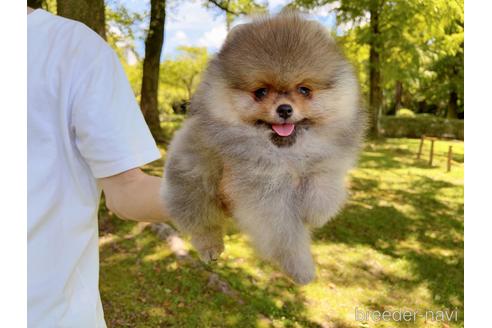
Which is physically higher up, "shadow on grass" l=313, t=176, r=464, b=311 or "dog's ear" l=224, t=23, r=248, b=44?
"dog's ear" l=224, t=23, r=248, b=44

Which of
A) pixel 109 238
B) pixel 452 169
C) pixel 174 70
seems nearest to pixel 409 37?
pixel 452 169

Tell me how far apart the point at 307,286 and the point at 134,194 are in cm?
325

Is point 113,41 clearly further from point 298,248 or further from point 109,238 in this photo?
point 298,248

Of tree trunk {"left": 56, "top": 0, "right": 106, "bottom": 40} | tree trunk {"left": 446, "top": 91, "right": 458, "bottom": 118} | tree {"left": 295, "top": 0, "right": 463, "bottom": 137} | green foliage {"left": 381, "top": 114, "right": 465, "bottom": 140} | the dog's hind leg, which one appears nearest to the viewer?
the dog's hind leg

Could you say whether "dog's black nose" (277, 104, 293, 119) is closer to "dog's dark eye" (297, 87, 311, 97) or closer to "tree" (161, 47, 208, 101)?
"dog's dark eye" (297, 87, 311, 97)

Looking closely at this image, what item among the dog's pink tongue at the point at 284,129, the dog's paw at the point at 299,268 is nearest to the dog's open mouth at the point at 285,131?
the dog's pink tongue at the point at 284,129

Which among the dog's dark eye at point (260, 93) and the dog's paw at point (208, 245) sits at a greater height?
the dog's dark eye at point (260, 93)

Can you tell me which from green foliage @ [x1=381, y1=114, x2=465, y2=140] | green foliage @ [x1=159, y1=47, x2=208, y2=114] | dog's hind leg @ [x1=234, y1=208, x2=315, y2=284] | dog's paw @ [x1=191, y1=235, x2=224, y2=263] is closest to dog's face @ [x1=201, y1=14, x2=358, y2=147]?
dog's hind leg @ [x1=234, y1=208, x2=315, y2=284]

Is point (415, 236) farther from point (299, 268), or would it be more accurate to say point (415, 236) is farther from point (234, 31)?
point (234, 31)

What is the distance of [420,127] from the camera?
52.5ft

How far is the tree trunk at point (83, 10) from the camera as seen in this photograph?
318 centimetres

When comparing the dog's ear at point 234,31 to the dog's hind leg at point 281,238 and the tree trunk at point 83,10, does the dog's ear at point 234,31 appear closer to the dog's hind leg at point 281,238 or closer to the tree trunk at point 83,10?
the dog's hind leg at point 281,238

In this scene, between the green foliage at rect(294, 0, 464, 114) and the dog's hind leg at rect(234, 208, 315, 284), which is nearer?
the dog's hind leg at rect(234, 208, 315, 284)

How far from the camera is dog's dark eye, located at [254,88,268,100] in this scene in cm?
113
